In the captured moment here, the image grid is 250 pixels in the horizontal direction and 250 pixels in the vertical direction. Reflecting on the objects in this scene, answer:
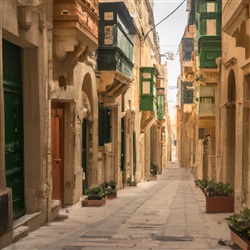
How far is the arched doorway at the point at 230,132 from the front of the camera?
13.3m

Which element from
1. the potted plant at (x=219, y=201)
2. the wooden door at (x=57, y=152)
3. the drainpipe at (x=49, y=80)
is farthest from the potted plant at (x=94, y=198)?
the drainpipe at (x=49, y=80)

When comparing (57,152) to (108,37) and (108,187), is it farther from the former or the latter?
(108,37)

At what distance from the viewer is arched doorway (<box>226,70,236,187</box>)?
13.3m

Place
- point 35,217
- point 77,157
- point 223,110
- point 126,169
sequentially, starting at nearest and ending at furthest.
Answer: point 35,217 < point 77,157 < point 223,110 < point 126,169

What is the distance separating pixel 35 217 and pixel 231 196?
197 inches

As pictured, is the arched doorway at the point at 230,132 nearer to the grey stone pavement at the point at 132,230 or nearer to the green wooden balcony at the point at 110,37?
the grey stone pavement at the point at 132,230

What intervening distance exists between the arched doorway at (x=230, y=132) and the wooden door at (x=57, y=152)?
16.1 feet

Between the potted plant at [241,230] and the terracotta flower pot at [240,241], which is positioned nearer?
the terracotta flower pot at [240,241]

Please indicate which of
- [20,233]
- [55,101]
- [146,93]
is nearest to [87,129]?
[55,101]

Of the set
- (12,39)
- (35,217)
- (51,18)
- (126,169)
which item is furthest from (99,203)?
(126,169)

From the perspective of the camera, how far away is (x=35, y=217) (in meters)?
8.15

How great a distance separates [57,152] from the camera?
11.5 meters

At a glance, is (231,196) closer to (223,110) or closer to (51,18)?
(223,110)

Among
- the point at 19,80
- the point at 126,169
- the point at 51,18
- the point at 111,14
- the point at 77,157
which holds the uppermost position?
the point at 111,14
